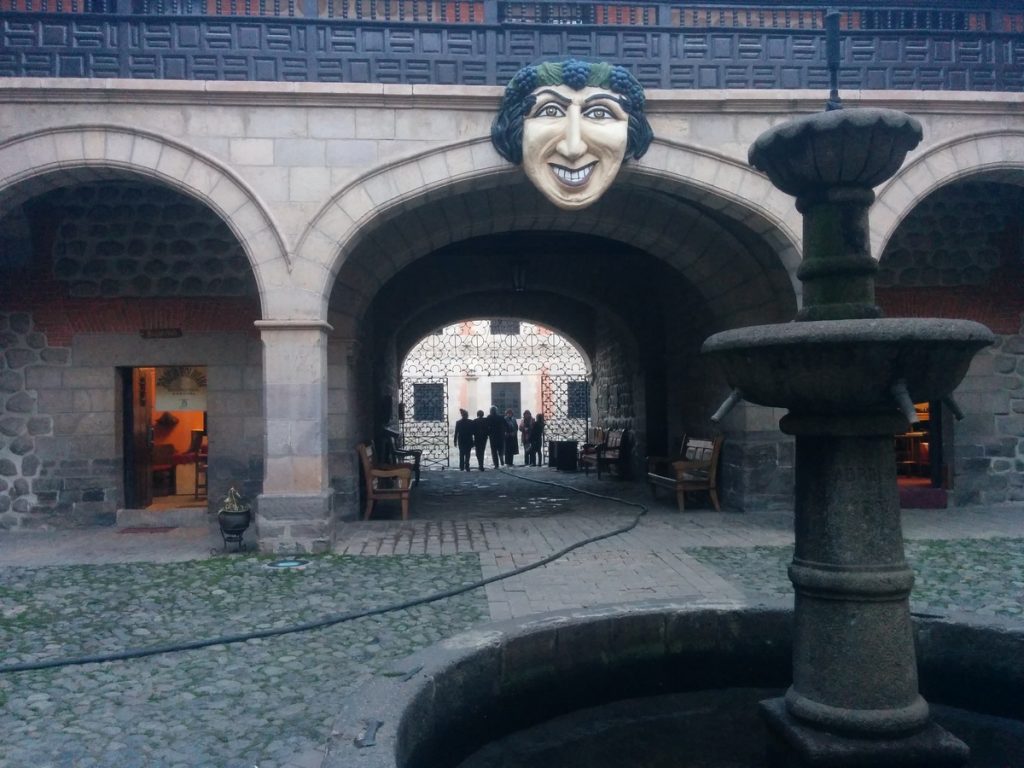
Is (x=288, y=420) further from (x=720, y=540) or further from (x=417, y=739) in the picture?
(x=417, y=739)

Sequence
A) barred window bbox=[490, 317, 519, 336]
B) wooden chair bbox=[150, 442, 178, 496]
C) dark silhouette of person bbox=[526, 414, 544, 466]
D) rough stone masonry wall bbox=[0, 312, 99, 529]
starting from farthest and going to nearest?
barred window bbox=[490, 317, 519, 336]
dark silhouette of person bbox=[526, 414, 544, 466]
wooden chair bbox=[150, 442, 178, 496]
rough stone masonry wall bbox=[0, 312, 99, 529]

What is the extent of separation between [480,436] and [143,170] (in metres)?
11.3

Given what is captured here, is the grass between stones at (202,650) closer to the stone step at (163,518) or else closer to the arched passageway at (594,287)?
the stone step at (163,518)

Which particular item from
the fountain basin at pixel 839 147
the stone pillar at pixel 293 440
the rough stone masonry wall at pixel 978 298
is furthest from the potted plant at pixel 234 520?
the rough stone masonry wall at pixel 978 298

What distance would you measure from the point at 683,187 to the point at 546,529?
362 centimetres

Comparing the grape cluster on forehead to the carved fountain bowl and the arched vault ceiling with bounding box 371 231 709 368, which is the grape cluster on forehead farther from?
the carved fountain bowl

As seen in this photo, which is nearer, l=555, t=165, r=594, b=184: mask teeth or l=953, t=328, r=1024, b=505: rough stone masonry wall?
l=555, t=165, r=594, b=184: mask teeth

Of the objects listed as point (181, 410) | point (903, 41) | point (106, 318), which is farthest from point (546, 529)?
point (903, 41)

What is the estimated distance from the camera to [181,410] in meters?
10.3

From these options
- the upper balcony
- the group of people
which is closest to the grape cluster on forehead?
the upper balcony

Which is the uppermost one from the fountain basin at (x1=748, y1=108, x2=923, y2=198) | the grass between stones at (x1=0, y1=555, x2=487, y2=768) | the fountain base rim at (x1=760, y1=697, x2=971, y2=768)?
the fountain basin at (x1=748, y1=108, x2=923, y2=198)

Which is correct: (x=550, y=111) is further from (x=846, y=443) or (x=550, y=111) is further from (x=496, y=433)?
(x=496, y=433)

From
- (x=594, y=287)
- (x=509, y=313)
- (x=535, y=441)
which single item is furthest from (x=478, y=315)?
(x=535, y=441)

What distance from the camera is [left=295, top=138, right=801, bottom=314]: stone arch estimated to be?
25.7 feet
